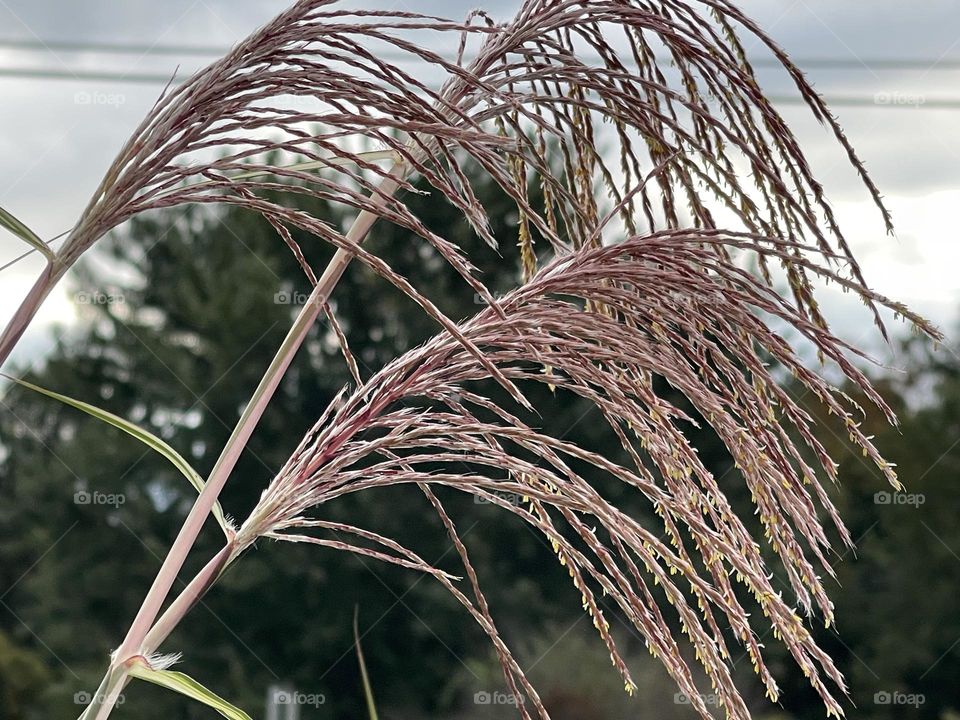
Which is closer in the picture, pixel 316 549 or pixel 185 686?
pixel 185 686

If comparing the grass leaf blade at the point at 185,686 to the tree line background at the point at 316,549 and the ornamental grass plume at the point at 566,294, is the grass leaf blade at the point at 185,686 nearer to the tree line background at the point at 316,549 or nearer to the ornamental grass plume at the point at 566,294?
the ornamental grass plume at the point at 566,294

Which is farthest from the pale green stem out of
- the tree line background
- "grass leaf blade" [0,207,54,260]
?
the tree line background

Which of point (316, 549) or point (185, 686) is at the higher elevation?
point (185, 686)

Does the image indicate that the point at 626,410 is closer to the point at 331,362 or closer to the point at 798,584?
the point at 798,584

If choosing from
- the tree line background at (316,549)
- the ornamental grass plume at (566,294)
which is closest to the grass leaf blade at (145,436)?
the ornamental grass plume at (566,294)

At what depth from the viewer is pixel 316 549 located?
4918mm

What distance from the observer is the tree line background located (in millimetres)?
4883

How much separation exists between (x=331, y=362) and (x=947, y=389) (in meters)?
3.28

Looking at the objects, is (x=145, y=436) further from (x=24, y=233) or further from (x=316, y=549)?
(x=316, y=549)

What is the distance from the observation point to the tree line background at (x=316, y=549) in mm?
4883

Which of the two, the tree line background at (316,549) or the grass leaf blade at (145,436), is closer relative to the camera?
the grass leaf blade at (145,436)

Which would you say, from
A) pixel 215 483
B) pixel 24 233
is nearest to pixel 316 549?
pixel 215 483

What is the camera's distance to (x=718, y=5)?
0.44 metres

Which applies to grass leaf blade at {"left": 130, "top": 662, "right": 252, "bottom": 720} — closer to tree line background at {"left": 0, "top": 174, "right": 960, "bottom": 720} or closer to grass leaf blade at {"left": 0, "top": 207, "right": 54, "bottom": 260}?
grass leaf blade at {"left": 0, "top": 207, "right": 54, "bottom": 260}
